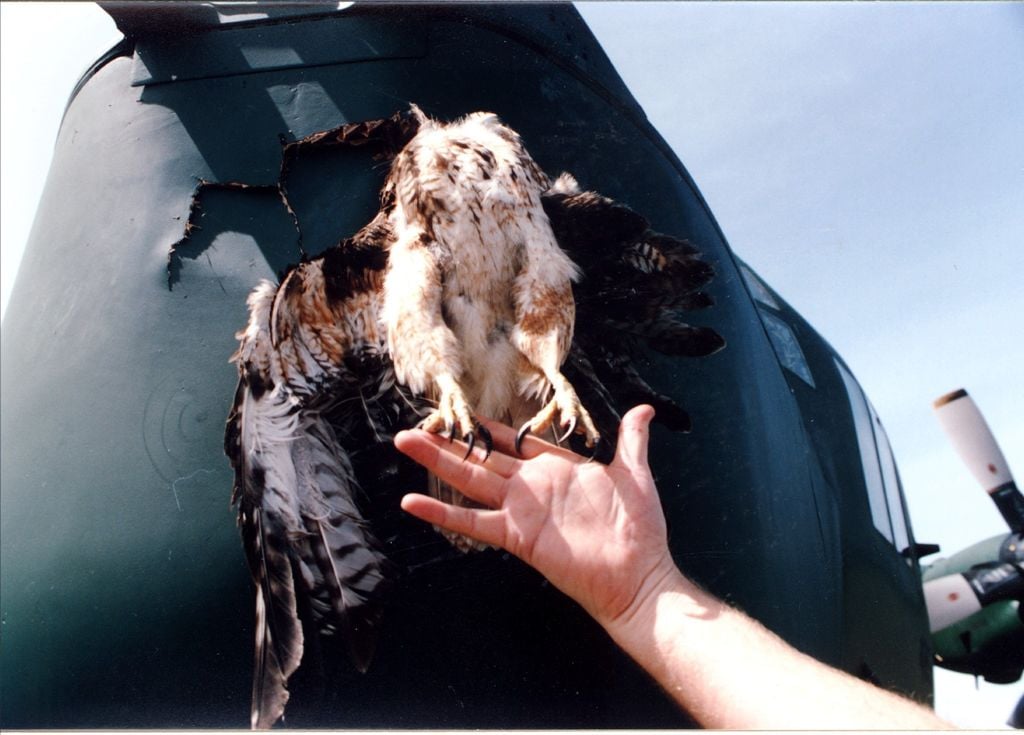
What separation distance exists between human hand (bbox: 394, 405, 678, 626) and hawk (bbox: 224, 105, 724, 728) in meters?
0.07

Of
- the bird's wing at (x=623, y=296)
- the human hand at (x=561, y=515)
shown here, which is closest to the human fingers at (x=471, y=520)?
the human hand at (x=561, y=515)

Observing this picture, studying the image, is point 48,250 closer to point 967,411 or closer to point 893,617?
point 893,617

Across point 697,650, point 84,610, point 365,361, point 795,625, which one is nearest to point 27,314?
point 84,610

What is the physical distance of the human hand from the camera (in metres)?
2.08

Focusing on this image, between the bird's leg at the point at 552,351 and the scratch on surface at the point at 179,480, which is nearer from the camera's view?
the bird's leg at the point at 552,351

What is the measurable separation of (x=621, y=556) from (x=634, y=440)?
1.02ft

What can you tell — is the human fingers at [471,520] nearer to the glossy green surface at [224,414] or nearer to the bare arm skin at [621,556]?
the bare arm skin at [621,556]

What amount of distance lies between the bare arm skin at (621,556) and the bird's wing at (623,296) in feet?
1.15

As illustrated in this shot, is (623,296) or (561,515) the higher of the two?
(623,296)

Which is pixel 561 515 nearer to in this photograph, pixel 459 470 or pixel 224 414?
pixel 459 470

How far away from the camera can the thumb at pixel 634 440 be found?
2.16 m

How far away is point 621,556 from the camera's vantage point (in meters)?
2.09

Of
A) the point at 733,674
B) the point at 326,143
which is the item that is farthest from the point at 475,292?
the point at 733,674

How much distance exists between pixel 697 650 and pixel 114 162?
250 cm
